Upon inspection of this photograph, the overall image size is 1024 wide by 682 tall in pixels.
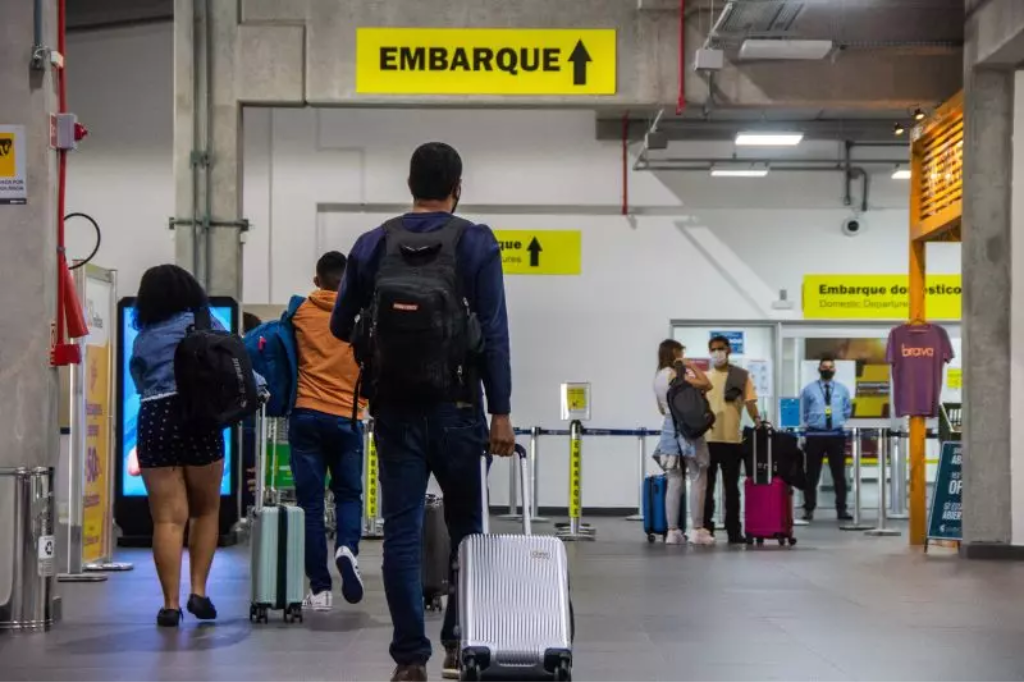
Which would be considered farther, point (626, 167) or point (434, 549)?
point (626, 167)

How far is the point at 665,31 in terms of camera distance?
11758mm

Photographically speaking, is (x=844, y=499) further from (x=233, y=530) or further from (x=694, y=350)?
(x=233, y=530)

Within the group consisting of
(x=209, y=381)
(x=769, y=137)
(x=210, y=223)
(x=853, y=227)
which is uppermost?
(x=769, y=137)

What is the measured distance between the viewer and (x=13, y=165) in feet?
21.7

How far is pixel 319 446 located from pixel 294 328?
0.52 m

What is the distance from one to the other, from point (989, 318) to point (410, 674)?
7.81 m

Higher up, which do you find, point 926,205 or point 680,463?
point 926,205

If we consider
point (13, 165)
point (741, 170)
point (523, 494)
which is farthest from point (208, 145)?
point (523, 494)

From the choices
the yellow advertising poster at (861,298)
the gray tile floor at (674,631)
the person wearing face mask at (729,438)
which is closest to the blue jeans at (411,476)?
the gray tile floor at (674,631)

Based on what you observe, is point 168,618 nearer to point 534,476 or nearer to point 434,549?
point 434,549

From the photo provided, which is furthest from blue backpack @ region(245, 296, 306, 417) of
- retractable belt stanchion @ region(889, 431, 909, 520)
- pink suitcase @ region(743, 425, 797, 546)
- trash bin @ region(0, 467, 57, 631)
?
retractable belt stanchion @ region(889, 431, 909, 520)

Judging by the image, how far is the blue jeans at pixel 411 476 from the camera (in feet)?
13.8

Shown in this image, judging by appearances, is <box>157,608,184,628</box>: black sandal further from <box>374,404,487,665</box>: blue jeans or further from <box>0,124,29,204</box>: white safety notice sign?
<box>374,404,487,665</box>: blue jeans

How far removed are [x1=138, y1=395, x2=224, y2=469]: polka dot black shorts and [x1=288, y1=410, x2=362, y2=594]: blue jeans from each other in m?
0.45
